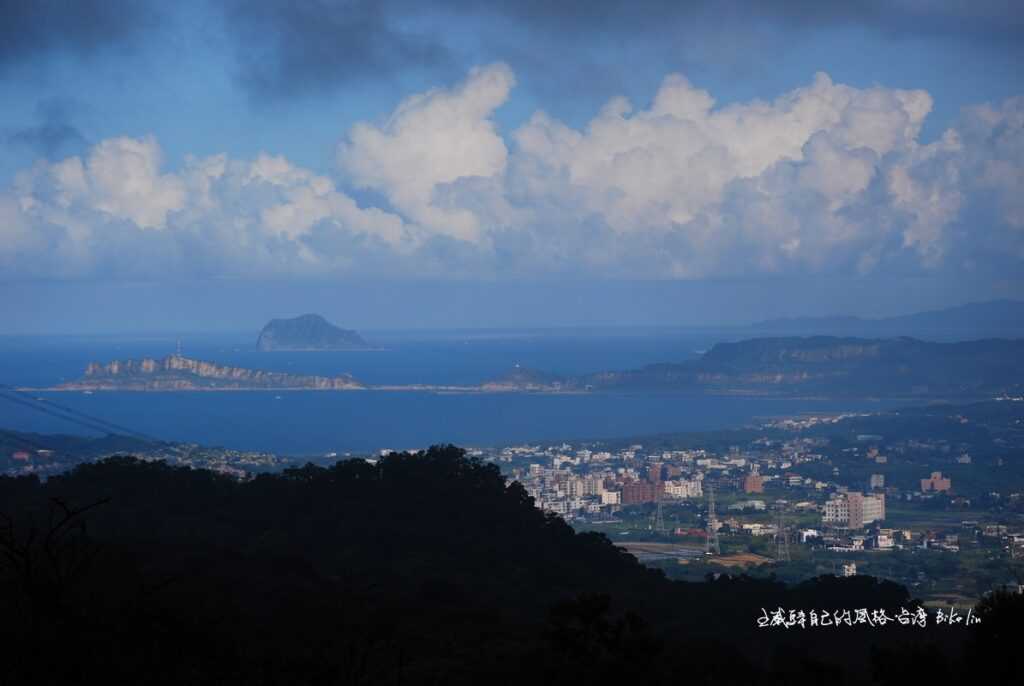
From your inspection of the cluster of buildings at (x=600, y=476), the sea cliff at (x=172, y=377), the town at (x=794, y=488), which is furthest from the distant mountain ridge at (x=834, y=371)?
the cluster of buildings at (x=600, y=476)

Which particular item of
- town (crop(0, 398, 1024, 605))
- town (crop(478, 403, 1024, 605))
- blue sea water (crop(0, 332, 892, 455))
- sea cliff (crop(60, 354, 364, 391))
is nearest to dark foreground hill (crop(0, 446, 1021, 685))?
town (crop(0, 398, 1024, 605))

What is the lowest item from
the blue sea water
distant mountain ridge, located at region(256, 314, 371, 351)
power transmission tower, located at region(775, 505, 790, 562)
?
power transmission tower, located at region(775, 505, 790, 562)

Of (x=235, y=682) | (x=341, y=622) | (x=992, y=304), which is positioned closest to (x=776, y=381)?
(x=992, y=304)

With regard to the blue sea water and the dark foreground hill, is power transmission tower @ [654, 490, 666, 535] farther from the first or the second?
the blue sea water

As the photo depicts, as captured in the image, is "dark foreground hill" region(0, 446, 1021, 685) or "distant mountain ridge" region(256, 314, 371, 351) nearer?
"dark foreground hill" region(0, 446, 1021, 685)

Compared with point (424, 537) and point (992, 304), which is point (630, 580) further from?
point (992, 304)

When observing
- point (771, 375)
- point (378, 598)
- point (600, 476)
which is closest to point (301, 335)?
point (771, 375)
